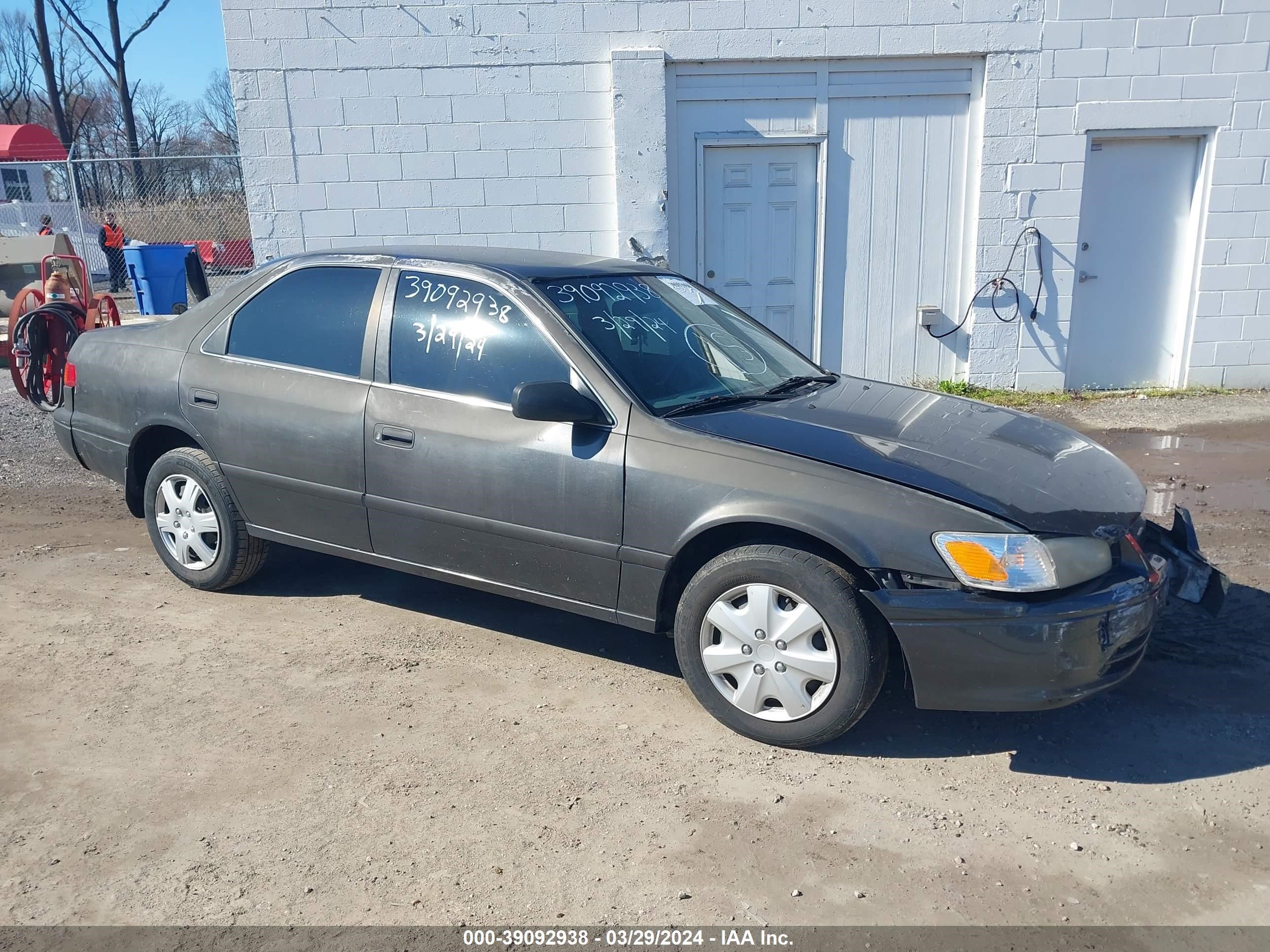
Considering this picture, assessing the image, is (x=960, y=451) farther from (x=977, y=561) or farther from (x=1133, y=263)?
(x=1133, y=263)

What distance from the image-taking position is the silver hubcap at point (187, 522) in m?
4.73

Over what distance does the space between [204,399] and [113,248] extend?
17336mm

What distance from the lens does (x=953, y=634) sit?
10.2 ft

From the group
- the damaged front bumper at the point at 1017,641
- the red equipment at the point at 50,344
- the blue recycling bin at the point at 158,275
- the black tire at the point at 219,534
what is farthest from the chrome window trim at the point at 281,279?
the blue recycling bin at the point at 158,275

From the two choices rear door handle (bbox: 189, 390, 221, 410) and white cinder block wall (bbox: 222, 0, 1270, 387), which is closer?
rear door handle (bbox: 189, 390, 221, 410)

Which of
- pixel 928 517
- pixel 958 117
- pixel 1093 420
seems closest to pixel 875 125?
pixel 958 117

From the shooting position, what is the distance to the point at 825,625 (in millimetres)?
3238

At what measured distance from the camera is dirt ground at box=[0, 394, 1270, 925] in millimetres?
2701

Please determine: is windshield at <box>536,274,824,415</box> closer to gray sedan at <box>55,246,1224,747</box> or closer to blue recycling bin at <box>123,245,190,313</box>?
gray sedan at <box>55,246,1224,747</box>

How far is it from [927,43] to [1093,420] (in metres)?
3.55

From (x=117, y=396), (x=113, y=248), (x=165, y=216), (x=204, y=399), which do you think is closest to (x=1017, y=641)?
(x=204, y=399)

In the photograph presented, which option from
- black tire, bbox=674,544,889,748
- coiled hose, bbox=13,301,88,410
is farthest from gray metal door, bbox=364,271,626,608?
coiled hose, bbox=13,301,88,410

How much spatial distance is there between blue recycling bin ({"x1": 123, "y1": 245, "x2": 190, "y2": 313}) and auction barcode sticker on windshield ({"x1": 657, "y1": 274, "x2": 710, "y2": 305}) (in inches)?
560

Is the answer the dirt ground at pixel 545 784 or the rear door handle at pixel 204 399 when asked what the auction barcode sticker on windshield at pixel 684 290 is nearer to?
the dirt ground at pixel 545 784
